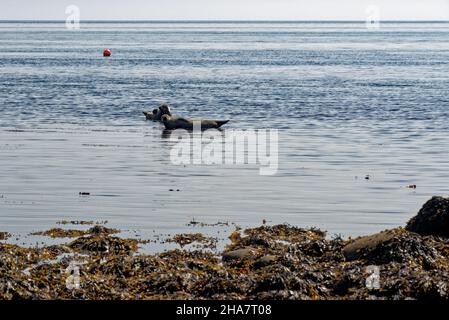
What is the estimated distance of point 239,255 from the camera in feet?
48.0

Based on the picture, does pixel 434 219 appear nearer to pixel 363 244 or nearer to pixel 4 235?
pixel 363 244

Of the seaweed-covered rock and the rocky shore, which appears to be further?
the seaweed-covered rock

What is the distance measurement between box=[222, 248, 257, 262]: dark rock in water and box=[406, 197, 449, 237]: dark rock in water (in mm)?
3188

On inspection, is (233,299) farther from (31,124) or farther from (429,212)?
(31,124)

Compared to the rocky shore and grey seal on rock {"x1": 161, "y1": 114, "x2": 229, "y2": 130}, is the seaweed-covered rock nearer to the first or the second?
the rocky shore

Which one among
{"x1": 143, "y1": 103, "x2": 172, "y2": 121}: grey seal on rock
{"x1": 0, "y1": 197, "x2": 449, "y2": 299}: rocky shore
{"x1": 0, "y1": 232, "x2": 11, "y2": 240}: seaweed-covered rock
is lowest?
{"x1": 0, "y1": 197, "x2": 449, "y2": 299}: rocky shore

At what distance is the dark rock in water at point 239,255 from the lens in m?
14.5

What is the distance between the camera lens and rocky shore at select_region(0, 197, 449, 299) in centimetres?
1252

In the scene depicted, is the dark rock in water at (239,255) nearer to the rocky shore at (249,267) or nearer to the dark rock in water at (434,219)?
the rocky shore at (249,267)

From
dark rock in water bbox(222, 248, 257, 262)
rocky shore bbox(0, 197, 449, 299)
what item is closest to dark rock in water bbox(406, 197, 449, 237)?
rocky shore bbox(0, 197, 449, 299)

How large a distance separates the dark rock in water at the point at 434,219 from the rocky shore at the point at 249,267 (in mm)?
18

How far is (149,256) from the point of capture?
1448 cm

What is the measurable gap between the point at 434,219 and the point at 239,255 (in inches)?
145

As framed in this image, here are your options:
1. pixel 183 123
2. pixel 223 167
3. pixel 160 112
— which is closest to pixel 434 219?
pixel 223 167
